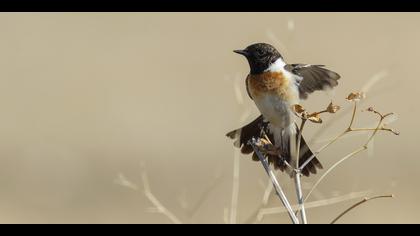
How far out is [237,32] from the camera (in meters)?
17.4

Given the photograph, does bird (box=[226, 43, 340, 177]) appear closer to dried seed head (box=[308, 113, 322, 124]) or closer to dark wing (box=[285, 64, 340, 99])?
dark wing (box=[285, 64, 340, 99])

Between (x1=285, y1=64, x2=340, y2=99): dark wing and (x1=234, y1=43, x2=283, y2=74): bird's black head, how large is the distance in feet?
0.55

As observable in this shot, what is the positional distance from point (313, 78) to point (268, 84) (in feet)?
0.82

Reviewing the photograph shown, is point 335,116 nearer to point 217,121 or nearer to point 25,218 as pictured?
point 25,218

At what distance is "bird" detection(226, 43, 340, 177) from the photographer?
4659 mm

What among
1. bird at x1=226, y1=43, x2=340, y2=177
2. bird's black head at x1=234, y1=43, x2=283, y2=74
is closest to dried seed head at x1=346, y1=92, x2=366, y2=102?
bird at x1=226, y1=43, x2=340, y2=177

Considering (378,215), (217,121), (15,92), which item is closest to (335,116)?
(378,215)

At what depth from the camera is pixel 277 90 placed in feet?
16.2

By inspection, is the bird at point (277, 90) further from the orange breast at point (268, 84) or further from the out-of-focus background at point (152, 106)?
the out-of-focus background at point (152, 106)

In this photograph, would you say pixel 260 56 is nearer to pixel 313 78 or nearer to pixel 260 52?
pixel 260 52

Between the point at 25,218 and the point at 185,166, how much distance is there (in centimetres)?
361

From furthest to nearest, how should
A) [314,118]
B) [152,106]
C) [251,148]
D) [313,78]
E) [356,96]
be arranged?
1. [152,106]
2. [313,78]
3. [251,148]
4. [314,118]
5. [356,96]

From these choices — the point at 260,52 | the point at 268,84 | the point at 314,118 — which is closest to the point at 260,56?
the point at 260,52

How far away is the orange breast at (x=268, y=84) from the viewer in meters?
4.94
